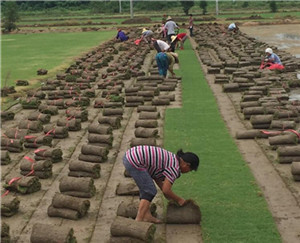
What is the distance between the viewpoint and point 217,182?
Result: 37.2ft

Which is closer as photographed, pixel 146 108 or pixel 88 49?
pixel 146 108

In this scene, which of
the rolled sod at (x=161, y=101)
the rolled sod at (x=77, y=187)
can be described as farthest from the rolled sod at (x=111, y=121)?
the rolled sod at (x=77, y=187)

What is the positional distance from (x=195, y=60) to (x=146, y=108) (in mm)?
15651

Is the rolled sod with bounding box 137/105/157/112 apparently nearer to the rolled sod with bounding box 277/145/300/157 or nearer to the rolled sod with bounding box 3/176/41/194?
the rolled sod with bounding box 277/145/300/157

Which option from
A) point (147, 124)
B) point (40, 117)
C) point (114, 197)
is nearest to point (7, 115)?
point (40, 117)

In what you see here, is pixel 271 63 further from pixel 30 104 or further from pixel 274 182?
pixel 274 182

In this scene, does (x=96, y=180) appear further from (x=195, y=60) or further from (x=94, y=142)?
(x=195, y=60)

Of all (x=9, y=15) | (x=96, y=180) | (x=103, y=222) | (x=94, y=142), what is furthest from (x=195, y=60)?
(x=9, y=15)

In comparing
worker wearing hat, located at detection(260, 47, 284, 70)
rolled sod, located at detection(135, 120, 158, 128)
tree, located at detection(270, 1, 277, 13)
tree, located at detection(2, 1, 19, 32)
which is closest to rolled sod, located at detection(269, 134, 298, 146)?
rolled sod, located at detection(135, 120, 158, 128)

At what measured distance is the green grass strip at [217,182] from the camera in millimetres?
9023

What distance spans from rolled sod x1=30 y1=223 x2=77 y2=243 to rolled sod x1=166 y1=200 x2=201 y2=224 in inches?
78.4

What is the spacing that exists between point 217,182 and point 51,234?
450 centimetres

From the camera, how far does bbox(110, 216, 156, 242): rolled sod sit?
8324 millimetres

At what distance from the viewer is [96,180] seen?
1193 centimetres
